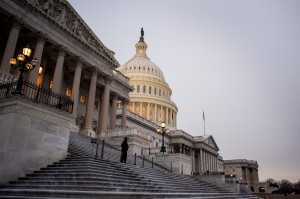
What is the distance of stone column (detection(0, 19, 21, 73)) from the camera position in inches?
969

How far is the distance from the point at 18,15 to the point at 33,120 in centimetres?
1724

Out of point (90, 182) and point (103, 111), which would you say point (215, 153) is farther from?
point (90, 182)

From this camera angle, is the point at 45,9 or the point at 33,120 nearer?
the point at 33,120

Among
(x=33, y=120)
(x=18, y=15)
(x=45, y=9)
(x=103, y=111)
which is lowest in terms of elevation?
(x=33, y=120)

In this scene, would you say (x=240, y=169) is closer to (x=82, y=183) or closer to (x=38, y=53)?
(x=38, y=53)

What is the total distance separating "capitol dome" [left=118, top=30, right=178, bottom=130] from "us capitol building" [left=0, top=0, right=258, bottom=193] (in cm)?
2254

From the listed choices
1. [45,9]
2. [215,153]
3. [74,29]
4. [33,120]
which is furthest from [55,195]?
[215,153]

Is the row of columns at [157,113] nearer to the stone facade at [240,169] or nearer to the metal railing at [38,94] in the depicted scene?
the stone facade at [240,169]

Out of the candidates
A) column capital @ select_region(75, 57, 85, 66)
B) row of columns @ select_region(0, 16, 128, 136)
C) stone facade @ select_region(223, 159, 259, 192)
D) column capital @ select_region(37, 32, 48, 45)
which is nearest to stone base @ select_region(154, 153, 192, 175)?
row of columns @ select_region(0, 16, 128, 136)

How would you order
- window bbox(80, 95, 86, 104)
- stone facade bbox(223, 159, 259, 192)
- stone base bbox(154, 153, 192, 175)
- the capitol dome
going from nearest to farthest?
1. stone base bbox(154, 153, 192, 175)
2. window bbox(80, 95, 86, 104)
3. the capitol dome
4. stone facade bbox(223, 159, 259, 192)

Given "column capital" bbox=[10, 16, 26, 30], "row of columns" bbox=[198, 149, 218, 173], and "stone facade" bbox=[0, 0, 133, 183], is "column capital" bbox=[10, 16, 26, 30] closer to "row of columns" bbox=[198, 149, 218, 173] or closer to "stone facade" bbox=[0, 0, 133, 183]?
"stone facade" bbox=[0, 0, 133, 183]

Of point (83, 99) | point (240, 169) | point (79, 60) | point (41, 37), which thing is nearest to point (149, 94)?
point (83, 99)

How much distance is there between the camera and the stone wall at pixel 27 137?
12477 millimetres

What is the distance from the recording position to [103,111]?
38219 mm
